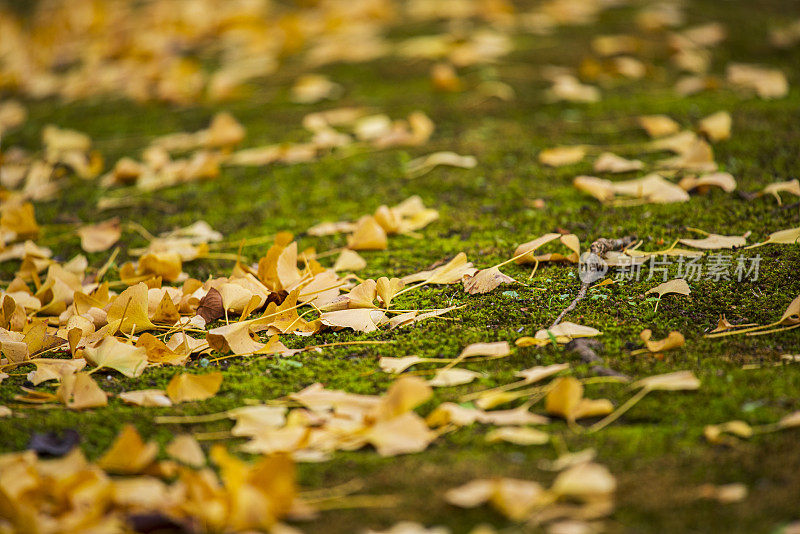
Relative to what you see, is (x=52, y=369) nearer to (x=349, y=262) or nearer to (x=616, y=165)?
(x=349, y=262)

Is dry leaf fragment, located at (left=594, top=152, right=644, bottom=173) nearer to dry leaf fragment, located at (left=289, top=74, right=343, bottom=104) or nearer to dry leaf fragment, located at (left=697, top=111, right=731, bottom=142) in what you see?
dry leaf fragment, located at (left=697, top=111, right=731, bottom=142)

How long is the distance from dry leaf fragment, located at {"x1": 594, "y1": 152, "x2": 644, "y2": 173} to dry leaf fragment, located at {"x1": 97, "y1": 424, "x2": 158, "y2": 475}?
1451 millimetres

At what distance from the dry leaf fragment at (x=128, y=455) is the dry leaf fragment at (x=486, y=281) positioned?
703 millimetres

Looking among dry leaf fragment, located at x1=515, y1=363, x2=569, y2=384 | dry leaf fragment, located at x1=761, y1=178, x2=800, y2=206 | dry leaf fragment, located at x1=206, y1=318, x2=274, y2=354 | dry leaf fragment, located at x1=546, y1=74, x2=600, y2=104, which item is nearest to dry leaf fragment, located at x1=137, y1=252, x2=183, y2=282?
dry leaf fragment, located at x1=206, y1=318, x2=274, y2=354

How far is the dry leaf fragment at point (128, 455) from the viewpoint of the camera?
91 cm

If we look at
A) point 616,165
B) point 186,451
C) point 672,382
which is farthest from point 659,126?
point 186,451

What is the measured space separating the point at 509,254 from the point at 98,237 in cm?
109

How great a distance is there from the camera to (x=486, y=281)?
1.39 metres

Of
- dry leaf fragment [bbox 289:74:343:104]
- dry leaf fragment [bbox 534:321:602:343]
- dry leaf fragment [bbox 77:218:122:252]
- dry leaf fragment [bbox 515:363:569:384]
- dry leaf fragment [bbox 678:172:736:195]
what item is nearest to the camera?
dry leaf fragment [bbox 515:363:569:384]

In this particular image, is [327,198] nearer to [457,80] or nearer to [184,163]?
[184,163]

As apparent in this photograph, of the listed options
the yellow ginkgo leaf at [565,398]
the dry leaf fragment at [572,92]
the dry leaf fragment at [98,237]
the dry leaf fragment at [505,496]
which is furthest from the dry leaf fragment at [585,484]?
the dry leaf fragment at [572,92]

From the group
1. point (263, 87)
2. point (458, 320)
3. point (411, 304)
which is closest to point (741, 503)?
point (458, 320)

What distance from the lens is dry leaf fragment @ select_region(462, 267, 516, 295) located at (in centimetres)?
138

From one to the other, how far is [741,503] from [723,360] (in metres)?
0.35
